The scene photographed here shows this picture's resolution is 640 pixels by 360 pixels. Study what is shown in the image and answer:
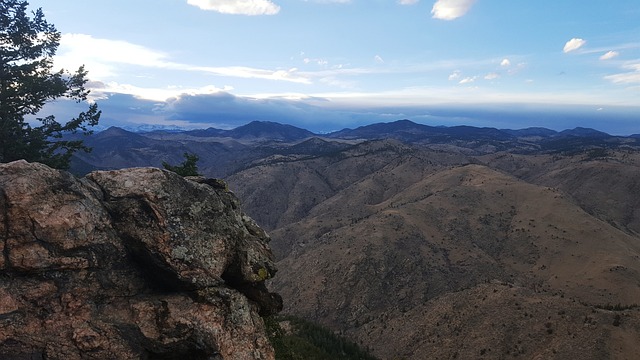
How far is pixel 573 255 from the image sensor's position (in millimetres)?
63812

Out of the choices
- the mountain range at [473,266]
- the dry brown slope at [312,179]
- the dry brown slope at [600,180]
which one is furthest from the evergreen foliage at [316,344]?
the dry brown slope at [312,179]

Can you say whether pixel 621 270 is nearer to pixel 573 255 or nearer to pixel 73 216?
pixel 573 255

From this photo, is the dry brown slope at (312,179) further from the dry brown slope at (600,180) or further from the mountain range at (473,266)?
the dry brown slope at (600,180)

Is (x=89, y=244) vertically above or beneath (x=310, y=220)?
above

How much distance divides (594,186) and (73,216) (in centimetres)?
13316

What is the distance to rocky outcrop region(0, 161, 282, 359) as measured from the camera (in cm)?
998

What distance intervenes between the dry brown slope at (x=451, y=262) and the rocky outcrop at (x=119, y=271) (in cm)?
3411

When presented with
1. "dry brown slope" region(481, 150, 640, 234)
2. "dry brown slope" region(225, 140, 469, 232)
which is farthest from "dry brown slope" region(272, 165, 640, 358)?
"dry brown slope" region(225, 140, 469, 232)

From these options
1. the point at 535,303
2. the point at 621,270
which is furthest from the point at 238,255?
the point at 621,270

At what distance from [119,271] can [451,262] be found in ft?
201

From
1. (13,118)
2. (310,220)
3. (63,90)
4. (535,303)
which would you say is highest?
(63,90)

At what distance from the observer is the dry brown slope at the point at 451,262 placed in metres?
50.4

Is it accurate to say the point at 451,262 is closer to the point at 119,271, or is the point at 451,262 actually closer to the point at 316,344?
the point at 316,344

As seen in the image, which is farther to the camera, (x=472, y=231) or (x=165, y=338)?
(x=472, y=231)
